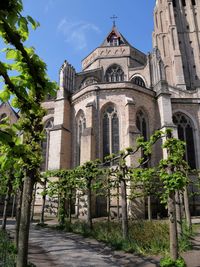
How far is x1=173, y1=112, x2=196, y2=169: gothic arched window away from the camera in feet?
84.1

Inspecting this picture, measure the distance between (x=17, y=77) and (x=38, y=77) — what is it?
285 millimetres

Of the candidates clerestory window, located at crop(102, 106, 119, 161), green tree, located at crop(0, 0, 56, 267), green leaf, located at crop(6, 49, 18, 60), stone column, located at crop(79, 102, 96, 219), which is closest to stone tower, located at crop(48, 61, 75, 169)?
stone column, located at crop(79, 102, 96, 219)

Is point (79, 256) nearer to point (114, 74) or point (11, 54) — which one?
point (11, 54)

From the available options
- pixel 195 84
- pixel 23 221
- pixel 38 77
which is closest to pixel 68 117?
pixel 23 221

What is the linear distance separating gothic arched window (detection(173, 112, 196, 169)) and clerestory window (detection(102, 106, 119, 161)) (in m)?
7.39

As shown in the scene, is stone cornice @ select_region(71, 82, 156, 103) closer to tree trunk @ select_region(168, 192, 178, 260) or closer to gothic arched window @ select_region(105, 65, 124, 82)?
gothic arched window @ select_region(105, 65, 124, 82)

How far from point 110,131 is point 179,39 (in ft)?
102

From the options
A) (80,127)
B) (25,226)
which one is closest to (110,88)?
(80,127)

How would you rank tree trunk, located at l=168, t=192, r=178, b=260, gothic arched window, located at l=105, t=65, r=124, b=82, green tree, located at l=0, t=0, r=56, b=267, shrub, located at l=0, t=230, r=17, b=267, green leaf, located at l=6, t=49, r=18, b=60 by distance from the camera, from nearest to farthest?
green tree, located at l=0, t=0, r=56, b=267 < green leaf, located at l=6, t=49, r=18, b=60 < shrub, located at l=0, t=230, r=17, b=267 < tree trunk, located at l=168, t=192, r=178, b=260 < gothic arched window, located at l=105, t=65, r=124, b=82

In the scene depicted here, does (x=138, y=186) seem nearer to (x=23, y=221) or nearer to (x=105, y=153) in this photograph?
(x=105, y=153)

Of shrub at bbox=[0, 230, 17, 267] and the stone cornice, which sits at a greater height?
the stone cornice

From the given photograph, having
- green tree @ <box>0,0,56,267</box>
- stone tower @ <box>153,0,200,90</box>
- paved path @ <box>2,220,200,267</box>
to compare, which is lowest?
paved path @ <box>2,220,200,267</box>

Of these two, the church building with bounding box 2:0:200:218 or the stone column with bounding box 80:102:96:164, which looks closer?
the stone column with bounding box 80:102:96:164

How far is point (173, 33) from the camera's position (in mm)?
43844
